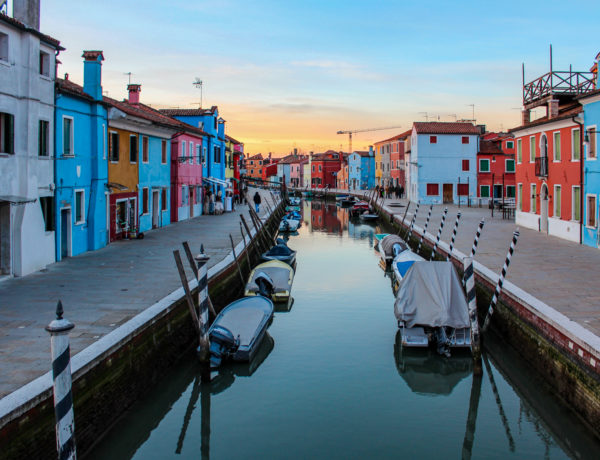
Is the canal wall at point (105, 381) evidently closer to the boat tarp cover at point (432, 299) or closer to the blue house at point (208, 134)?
the boat tarp cover at point (432, 299)

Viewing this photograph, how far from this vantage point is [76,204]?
63.3ft

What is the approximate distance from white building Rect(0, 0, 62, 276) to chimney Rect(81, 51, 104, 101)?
12.4 ft

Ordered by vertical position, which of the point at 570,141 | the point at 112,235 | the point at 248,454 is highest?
the point at 570,141

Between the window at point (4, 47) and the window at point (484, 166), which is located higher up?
the window at point (484, 166)

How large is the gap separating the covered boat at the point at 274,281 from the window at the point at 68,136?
6765 millimetres

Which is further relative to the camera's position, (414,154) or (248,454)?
(414,154)

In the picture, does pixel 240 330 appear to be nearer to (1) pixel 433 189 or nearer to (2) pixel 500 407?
(2) pixel 500 407

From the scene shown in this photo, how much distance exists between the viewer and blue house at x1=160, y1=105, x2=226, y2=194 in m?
40.0

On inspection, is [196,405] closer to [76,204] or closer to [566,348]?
[566,348]

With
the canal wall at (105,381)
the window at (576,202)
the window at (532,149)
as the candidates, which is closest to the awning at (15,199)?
the canal wall at (105,381)

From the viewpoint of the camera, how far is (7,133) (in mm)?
14703

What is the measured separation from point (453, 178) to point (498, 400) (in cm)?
4484

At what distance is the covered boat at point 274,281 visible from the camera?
55.6 feet

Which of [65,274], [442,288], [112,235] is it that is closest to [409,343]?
[442,288]
